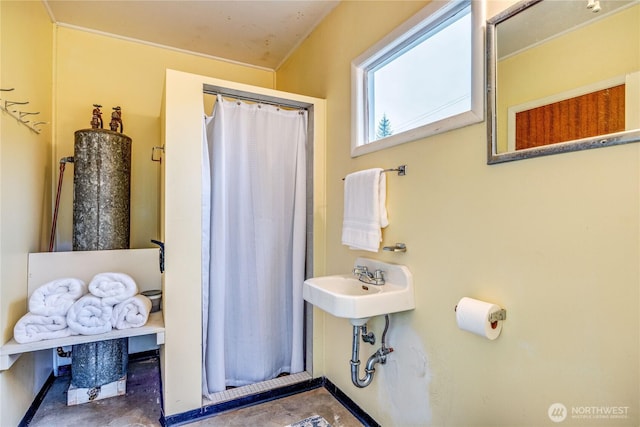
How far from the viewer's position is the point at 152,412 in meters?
1.98

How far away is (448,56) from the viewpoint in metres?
1.47

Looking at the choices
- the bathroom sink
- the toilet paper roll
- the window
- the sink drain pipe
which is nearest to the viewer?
the toilet paper roll

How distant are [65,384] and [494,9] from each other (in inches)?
134

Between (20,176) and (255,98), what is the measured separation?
4.62ft

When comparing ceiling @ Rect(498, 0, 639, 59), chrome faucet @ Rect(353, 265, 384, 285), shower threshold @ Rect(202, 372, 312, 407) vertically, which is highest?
ceiling @ Rect(498, 0, 639, 59)

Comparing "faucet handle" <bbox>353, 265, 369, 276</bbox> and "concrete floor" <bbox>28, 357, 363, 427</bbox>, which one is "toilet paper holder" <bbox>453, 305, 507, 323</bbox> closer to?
"faucet handle" <bbox>353, 265, 369, 276</bbox>

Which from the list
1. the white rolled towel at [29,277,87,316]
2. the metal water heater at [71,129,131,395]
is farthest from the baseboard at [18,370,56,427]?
the white rolled towel at [29,277,87,316]

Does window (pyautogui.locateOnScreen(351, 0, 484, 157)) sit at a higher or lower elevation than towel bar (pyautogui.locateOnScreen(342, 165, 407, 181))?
higher

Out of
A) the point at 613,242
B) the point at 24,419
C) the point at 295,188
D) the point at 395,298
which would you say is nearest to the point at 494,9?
the point at 613,242

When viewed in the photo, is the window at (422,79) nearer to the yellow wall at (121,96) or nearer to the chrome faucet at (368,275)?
the chrome faucet at (368,275)

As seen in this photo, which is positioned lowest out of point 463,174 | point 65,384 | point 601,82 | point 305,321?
point 65,384

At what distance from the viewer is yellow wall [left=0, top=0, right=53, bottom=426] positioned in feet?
5.22

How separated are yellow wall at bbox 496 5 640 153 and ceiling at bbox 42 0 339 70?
1.52m

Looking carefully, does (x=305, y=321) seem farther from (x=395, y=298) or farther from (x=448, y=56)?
(x=448, y=56)
